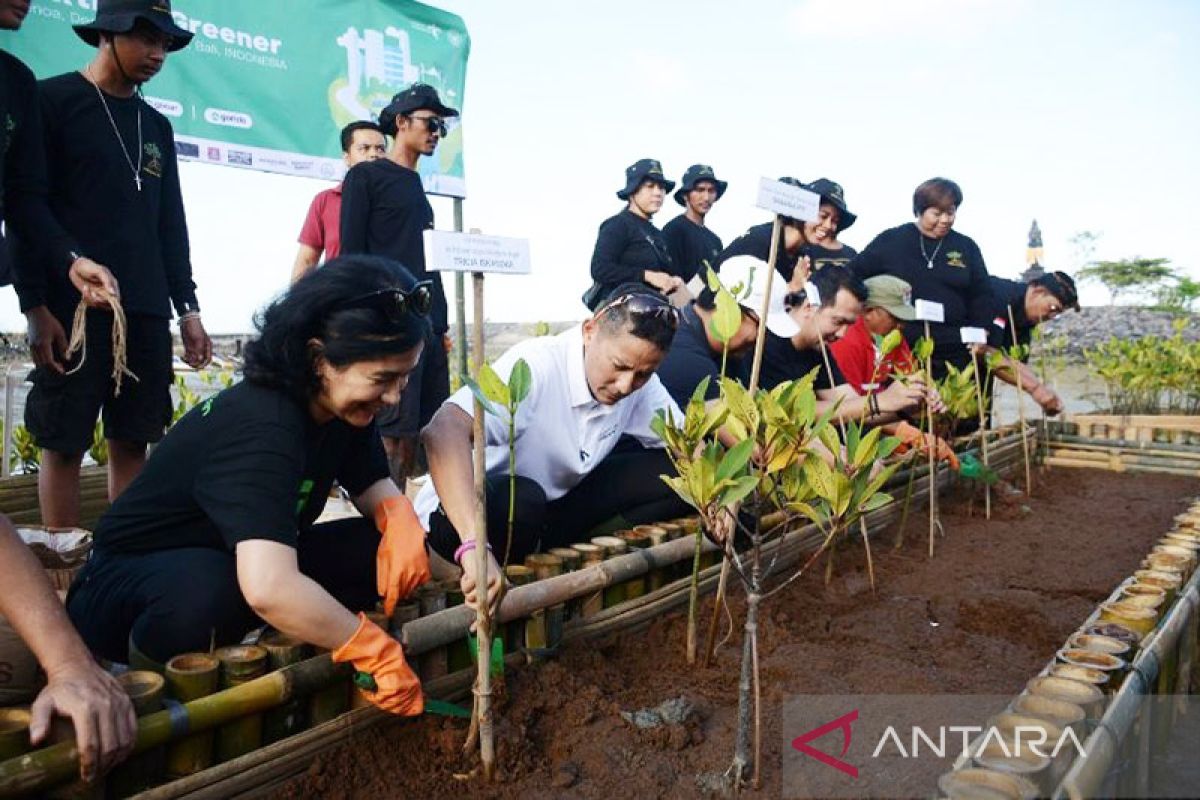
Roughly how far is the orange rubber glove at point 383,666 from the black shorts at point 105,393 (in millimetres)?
1324

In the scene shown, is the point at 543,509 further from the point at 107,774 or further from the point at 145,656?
the point at 107,774

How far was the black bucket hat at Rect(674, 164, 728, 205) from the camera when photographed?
4.58 m

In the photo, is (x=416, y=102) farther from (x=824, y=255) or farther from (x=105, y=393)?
(x=824, y=255)

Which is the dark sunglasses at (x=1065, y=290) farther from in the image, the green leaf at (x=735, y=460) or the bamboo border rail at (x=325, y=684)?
the green leaf at (x=735, y=460)

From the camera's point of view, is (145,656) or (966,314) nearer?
(145,656)

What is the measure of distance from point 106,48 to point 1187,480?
5521 mm

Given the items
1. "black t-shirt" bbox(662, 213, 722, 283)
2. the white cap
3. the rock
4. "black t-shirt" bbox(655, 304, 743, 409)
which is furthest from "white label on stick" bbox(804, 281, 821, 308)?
the rock

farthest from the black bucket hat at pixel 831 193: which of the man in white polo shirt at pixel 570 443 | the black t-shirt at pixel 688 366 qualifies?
the man in white polo shirt at pixel 570 443

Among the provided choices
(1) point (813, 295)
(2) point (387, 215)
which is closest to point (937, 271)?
(1) point (813, 295)

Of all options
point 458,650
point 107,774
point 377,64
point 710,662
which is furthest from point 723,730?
point 377,64

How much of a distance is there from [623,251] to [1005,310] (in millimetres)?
2682

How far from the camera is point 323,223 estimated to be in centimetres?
395

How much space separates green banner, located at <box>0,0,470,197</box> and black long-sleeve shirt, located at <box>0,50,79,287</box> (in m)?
1.85

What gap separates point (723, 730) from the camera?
1.76m
